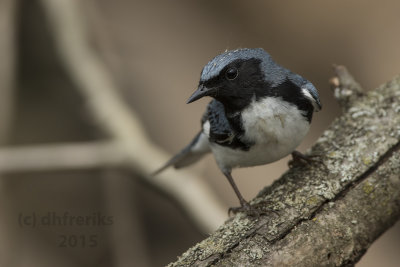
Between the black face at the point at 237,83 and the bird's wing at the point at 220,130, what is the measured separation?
6.1 inches

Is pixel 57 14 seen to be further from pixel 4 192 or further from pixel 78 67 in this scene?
pixel 4 192

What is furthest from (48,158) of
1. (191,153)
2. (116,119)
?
(191,153)

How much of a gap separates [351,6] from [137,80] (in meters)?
3.07

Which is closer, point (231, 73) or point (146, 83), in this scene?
→ point (231, 73)

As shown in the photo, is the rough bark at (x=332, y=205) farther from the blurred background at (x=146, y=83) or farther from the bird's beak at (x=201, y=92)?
the blurred background at (x=146, y=83)

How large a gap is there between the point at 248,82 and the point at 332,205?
99 cm

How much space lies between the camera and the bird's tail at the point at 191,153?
4648mm

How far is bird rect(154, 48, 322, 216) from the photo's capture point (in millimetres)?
3627

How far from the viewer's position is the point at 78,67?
6.01 meters

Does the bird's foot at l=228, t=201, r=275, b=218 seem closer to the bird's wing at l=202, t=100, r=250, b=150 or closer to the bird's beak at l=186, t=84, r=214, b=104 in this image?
the bird's wing at l=202, t=100, r=250, b=150

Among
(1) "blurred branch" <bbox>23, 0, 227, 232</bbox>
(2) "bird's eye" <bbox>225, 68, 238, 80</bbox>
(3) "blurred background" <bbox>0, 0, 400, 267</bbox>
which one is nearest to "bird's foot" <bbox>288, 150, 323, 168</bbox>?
(2) "bird's eye" <bbox>225, 68, 238, 80</bbox>

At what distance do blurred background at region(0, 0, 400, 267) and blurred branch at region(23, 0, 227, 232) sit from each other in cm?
13

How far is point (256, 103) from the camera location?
3703 millimetres

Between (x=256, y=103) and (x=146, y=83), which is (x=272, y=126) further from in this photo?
(x=146, y=83)
